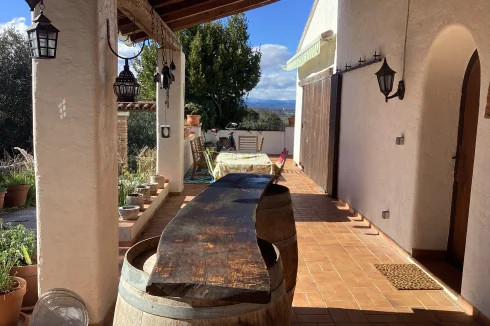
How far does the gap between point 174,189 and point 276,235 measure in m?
5.84

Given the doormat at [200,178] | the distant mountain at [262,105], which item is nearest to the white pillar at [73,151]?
the doormat at [200,178]

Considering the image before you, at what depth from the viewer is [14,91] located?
13.2 m

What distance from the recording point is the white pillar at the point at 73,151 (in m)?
2.98

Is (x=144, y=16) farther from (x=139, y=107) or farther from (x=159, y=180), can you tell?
(x=139, y=107)

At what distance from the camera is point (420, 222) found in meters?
4.82

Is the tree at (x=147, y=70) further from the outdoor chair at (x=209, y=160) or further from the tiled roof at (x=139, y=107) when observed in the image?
the outdoor chair at (x=209, y=160)

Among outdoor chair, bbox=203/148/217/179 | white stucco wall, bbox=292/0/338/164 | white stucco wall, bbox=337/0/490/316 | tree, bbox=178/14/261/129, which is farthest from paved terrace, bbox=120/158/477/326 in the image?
tree, bbox=178/14/261/129

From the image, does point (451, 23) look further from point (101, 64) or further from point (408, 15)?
point (101, 64)

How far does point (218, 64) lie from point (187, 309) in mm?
16343

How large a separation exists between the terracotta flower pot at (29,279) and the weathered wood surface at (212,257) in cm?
206

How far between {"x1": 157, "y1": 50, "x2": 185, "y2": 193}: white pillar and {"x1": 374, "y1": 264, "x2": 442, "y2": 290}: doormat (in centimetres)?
479

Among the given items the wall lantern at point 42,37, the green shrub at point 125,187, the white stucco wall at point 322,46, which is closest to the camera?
the wall lantern at point 42,37

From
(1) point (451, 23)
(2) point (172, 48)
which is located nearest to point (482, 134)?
(1) point (451, 23)

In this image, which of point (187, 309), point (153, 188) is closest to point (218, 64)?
point (153, 188)
